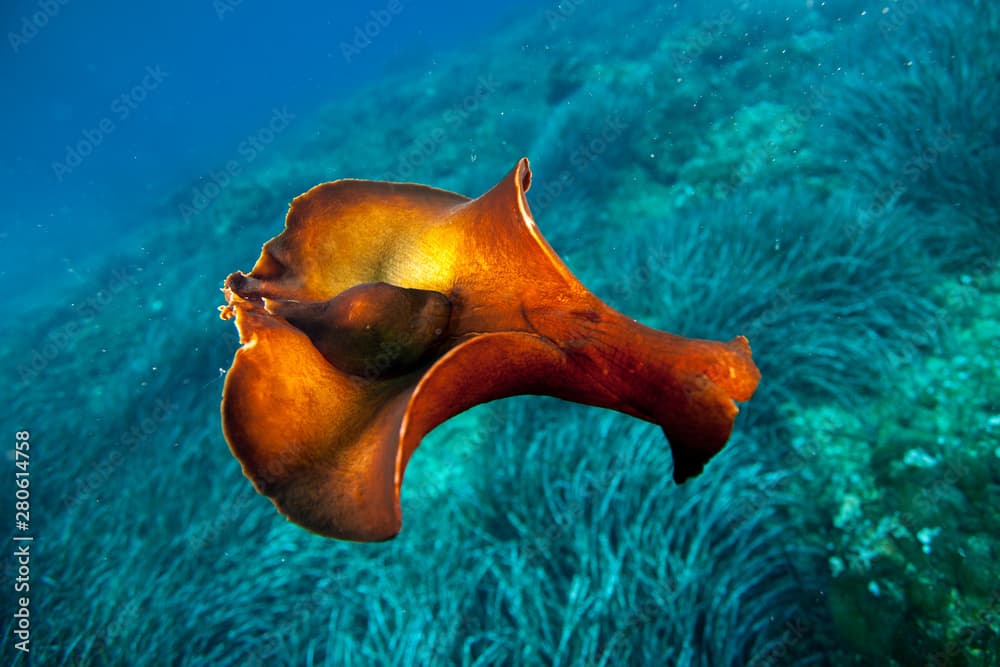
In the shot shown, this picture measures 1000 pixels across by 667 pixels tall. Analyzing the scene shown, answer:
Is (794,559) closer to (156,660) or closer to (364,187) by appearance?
(364,187)

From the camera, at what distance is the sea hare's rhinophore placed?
6.00 ft

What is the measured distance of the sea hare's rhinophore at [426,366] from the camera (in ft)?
6.00

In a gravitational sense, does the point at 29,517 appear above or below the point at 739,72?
above

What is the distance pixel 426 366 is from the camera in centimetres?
209

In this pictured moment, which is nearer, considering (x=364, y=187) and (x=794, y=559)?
(x=364, y=187)

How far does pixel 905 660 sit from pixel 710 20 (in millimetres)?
11132

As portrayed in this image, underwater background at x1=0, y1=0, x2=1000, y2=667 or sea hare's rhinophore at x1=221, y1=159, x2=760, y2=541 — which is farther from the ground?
sea hare's rhinophore at x1=221, y1=159, x2=760, y2=541

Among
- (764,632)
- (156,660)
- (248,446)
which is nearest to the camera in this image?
(248,446)

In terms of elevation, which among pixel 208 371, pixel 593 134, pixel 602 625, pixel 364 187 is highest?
pixel 364 187

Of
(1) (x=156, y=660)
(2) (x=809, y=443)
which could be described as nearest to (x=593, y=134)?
(2) (x=809, y=443)

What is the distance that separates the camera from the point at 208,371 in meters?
6.90

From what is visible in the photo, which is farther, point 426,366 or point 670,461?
point 670,461

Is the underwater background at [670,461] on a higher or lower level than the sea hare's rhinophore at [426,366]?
lower

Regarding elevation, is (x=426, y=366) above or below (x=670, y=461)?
above
